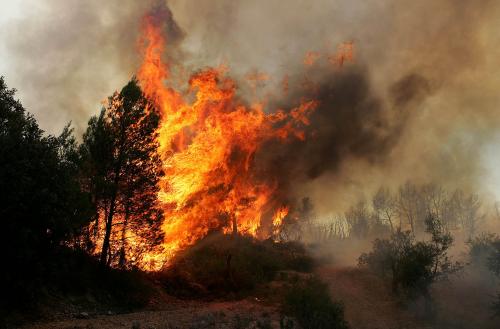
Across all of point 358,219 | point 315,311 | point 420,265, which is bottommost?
point 315,311

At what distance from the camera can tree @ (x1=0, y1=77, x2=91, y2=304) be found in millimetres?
15203

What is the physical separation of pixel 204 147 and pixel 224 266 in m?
12.8

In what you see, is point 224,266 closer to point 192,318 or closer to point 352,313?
point 352,313

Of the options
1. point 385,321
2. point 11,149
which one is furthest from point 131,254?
point 385,321

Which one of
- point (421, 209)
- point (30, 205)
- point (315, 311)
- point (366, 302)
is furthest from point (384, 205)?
point (30, 205)

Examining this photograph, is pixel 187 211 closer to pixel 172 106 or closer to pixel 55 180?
pixel 172 106

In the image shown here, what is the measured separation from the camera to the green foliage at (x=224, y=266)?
31.4 meters

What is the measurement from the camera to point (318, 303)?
64.6ft

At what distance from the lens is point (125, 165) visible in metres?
27.3

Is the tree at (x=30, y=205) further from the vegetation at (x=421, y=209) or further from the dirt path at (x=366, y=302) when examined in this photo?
the vegetation at (x=421, y=209)

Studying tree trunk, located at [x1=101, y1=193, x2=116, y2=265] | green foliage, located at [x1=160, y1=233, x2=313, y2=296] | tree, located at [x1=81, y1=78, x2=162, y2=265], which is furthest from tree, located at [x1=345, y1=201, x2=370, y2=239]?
tree trunk, located at [x1=101, y1=193, x2=116, y2=265]

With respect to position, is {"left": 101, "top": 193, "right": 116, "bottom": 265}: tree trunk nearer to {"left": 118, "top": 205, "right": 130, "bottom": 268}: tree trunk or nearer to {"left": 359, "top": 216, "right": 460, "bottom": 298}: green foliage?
{"left": 118, "top": 205, "right": 130, "bottom": 268}: tree trunk

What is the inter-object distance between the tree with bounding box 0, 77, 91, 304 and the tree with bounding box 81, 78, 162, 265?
8475 mm

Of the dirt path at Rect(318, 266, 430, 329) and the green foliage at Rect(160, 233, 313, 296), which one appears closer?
the dirt path at Rect(318, 266, 430, 329)
